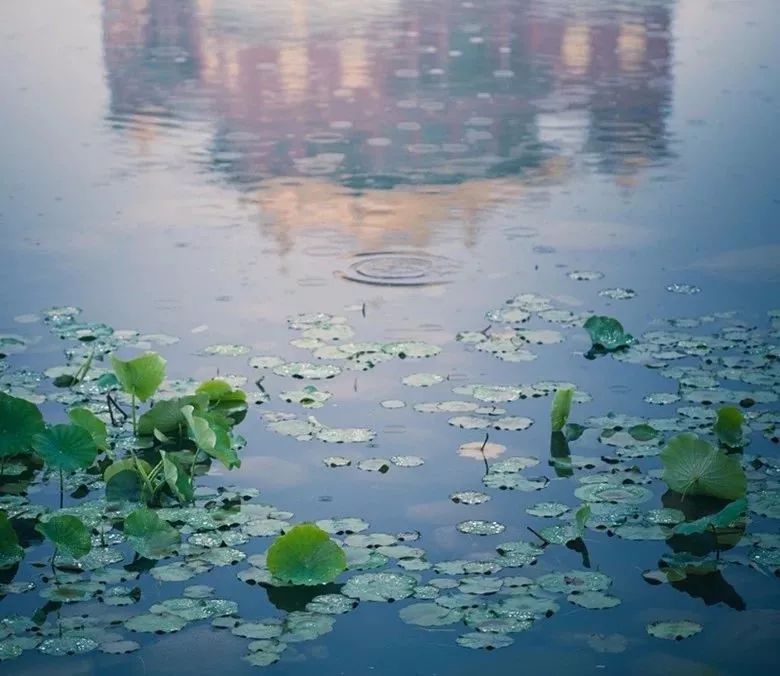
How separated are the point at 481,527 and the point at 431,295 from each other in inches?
86.2

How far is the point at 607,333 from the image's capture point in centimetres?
506

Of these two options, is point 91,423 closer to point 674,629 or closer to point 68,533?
point 68,533

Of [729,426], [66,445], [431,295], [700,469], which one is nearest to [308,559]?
[66,445]

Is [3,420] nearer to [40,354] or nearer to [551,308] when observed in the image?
[40,354]

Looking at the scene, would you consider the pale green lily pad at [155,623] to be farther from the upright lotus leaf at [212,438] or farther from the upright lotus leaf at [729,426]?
the upright lotus leaf at [729,426]

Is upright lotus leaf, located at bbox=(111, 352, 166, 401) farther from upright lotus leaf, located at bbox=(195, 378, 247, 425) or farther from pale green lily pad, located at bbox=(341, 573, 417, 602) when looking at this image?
pale green lily pad, located at bbox=(341, 573, 417, 602)

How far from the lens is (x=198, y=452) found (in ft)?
13.1

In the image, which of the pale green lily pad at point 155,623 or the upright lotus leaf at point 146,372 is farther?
the upright lotus leaf at point 146,372

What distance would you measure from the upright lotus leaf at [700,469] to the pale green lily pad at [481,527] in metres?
0.52

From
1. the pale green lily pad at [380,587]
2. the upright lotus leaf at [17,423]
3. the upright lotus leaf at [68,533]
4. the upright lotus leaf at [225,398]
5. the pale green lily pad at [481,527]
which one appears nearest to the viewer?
the pale green lily pad at [380,587]

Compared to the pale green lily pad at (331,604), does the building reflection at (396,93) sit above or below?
above

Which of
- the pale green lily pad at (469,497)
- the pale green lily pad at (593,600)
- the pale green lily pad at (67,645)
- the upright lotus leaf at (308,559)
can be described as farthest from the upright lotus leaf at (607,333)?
the pale green lily pad at (67,645)

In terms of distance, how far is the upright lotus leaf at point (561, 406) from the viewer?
424cm

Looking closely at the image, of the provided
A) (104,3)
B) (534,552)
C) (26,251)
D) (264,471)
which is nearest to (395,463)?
(264,471)
